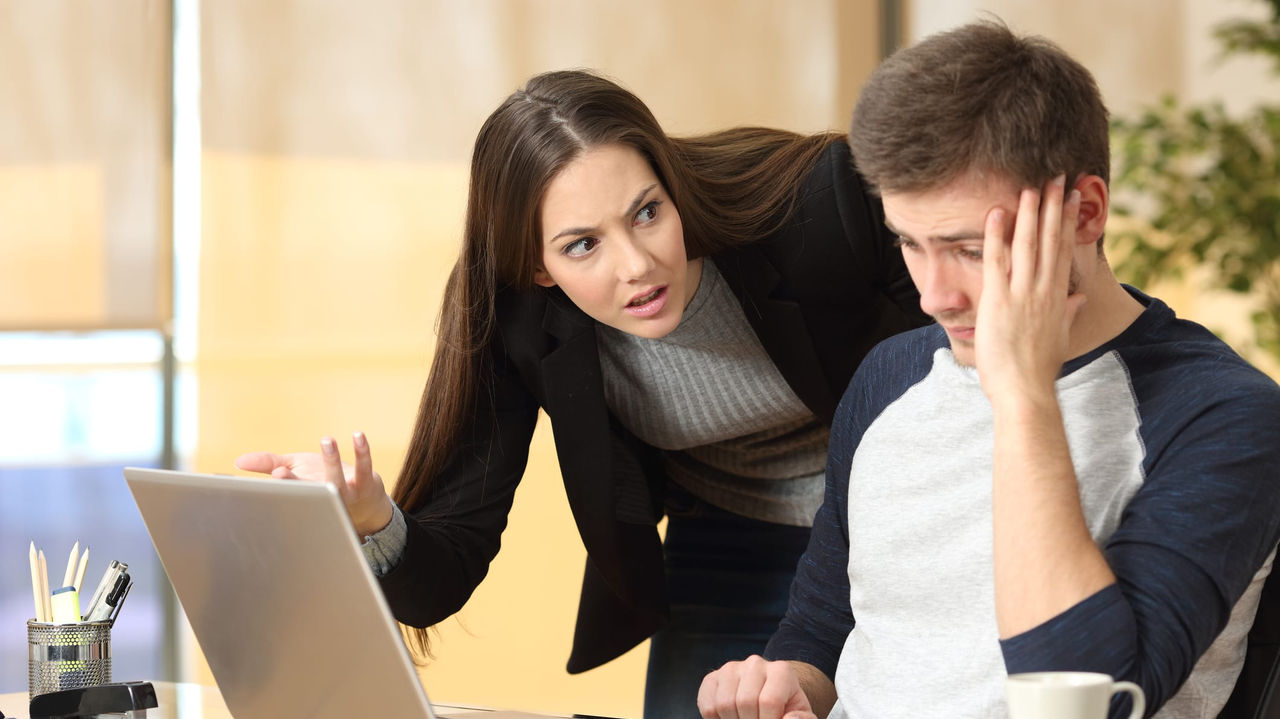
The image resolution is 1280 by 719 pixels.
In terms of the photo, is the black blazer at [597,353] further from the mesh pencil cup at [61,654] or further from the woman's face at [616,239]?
the mesh pencil cup at [61,654]

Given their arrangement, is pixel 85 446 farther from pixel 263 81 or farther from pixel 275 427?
pixel 263 81

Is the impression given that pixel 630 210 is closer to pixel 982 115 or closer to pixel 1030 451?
pixel 982 115

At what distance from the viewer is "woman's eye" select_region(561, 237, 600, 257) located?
1.70 meters

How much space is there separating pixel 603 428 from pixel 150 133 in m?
2.00

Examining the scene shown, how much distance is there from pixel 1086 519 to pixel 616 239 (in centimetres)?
70

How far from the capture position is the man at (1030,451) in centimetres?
105

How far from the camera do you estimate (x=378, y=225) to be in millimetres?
3570

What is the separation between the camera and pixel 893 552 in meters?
1.30

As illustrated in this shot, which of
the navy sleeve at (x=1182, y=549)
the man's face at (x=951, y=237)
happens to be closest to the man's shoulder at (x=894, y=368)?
the man's face at (x=951, y=237)

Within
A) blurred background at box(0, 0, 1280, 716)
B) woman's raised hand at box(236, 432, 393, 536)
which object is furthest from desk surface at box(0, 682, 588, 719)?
blurred background at box(0, 0, 1280, 716)

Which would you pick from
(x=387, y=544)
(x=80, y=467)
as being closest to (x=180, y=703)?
(x=387, y=544)

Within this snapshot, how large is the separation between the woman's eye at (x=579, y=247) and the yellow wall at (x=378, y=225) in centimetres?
186

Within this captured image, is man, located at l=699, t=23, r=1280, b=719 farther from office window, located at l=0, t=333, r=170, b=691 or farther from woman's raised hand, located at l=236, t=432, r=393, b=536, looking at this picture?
office window, located at l=0, t=333, r=170, b=691

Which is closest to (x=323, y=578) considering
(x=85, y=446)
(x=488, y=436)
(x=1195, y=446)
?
(x=1195, y=446)
